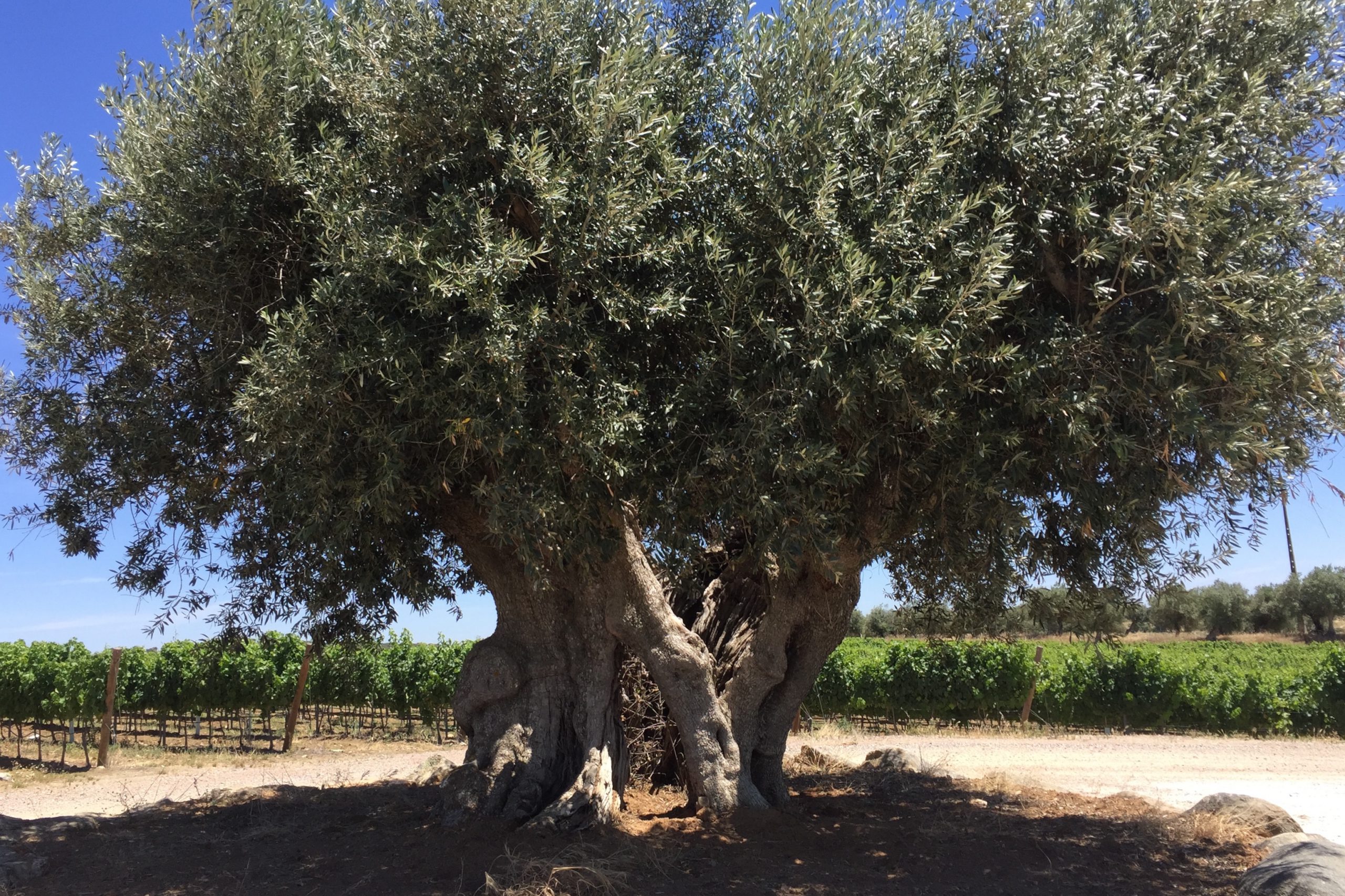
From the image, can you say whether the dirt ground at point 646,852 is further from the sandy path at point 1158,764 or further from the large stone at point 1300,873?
the sandy path at point 1158,764

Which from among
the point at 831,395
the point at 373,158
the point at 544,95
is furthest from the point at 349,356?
the point at 831,395

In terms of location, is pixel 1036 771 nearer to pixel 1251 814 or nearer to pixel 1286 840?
pixel 1251 814

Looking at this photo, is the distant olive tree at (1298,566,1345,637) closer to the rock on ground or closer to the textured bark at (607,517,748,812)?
the rock on ground

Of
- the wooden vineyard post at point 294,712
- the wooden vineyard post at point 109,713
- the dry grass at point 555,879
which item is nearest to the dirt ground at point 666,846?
the dry grass at point 555,879

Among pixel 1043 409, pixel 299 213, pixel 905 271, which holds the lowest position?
pixel 1043 409

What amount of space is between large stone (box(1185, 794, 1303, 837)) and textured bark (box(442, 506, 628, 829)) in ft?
21.9

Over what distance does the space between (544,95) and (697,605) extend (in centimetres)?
647

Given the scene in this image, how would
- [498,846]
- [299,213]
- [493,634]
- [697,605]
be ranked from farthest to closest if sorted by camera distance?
[697,605], [493,634], [498,846], [299,213]

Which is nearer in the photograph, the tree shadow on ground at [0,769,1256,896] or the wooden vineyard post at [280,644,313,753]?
the tree shadow on ground at [0,769,1256,896]

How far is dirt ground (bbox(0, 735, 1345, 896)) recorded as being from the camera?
25.6ft

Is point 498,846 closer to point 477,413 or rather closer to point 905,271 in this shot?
point 477,413

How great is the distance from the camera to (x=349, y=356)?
636cm

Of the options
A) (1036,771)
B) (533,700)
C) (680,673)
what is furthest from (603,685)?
(1036,771)

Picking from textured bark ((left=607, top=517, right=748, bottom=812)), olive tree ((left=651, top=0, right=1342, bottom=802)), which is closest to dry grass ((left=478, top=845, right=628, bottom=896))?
textured bark ((left=607, top=517, right=748, bottom=812))
